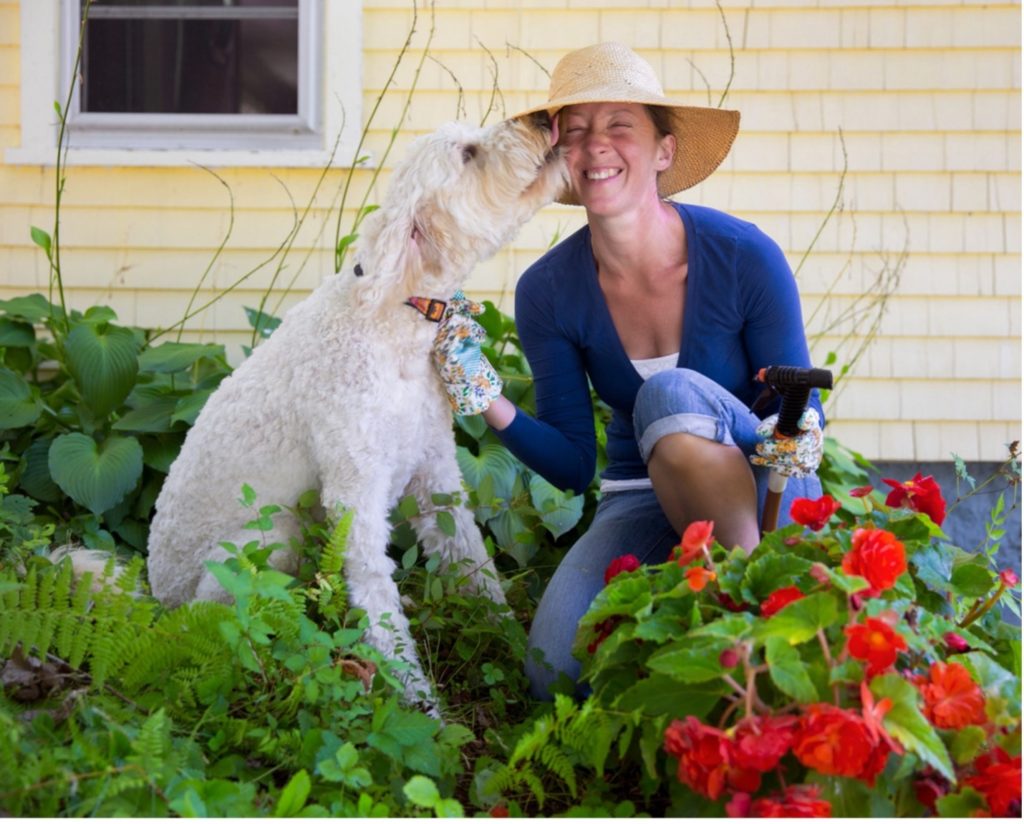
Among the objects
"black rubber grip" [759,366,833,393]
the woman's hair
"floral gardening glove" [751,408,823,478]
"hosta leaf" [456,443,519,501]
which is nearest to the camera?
"black rubber grip" [759,366,833,393]

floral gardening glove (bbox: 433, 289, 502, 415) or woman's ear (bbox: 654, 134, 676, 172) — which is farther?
woman's ear (bbox: 654, 134, 676, 172)

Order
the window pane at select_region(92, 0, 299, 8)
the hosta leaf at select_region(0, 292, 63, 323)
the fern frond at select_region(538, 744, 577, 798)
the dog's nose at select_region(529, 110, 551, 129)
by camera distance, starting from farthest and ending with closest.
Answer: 1. the window pane at select_region(92, 0, 299, 8)
2. the hosta leaf at select_region(0, 292, 63, 323)
3. the dog's nose at select_region(529, 110, 551, 129)
4. the fern frond at select_region(538, 744, 577, 798)

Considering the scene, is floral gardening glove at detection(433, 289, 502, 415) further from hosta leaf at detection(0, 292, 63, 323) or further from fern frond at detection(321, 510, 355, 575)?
hosta leaf at detection(0, 292, 63, 323)

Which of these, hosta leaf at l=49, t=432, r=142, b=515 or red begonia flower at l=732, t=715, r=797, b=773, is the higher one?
red begonia flower at l=732, t=715, r=797, b=773

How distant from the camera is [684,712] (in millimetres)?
1933

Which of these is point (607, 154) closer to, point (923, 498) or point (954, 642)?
point (923, 498)

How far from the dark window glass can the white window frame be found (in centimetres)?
8

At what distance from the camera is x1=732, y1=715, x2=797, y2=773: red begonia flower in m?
1.74

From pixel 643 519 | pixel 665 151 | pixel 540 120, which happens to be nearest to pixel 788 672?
pixel 643 519

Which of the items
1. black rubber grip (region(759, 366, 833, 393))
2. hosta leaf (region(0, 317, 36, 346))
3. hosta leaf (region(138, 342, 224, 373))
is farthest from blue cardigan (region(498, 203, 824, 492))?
hosta leaf (region(0, 317, 36, 346))

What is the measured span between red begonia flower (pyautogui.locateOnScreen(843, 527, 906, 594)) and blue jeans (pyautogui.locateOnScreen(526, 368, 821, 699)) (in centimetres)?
77

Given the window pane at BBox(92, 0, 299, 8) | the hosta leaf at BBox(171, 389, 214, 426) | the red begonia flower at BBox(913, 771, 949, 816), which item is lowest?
the red begonia flower at BBox(913, 771, 949, 816)

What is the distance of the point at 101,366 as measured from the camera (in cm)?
416

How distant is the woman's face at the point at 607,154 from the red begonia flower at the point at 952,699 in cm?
155
